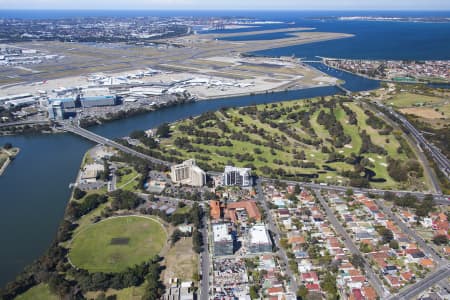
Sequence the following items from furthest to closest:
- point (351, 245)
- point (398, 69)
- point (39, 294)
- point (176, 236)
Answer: point (398, 69) < point (176, 236) < point (351, 245) < point (39, 294)

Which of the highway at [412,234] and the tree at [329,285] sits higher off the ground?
the highway at [412,234]

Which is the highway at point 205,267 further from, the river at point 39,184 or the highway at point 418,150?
the highway at point 418,150

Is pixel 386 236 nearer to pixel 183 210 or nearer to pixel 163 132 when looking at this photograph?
pixel 183 210

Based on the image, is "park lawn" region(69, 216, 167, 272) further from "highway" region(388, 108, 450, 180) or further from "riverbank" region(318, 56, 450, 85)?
"riverbank" region(318, 56, 450, 85)

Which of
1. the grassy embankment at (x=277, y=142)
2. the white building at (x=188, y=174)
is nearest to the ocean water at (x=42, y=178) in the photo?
the grassy embankment at (x=277, y=142)

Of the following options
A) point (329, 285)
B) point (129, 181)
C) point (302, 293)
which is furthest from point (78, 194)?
point (329, 285)

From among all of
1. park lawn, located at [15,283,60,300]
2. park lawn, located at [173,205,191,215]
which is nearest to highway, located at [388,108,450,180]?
park lawn, located at [173,205,191,215]
